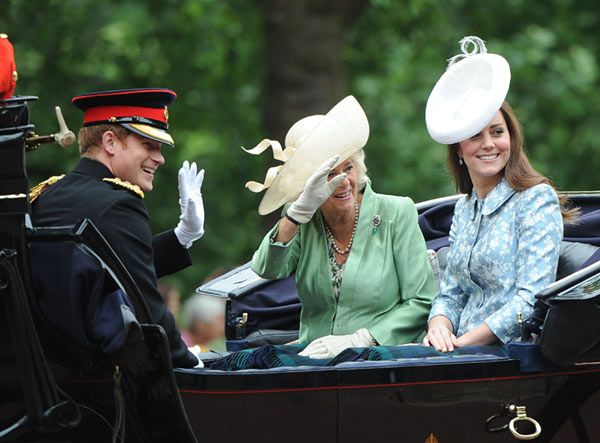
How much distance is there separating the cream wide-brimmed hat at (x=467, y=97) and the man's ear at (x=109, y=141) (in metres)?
1.11

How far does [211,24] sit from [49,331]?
27.3ft

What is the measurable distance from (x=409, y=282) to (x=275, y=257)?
0.49m

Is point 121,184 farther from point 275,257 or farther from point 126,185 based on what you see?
point 275,257

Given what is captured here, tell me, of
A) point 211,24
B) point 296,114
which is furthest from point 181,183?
point 211,24

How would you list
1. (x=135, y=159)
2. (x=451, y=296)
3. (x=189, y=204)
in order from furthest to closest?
(x=189, y=204) < (x=451, y=296) < (x=135, y=159)

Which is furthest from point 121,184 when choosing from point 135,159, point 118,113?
point 118,113

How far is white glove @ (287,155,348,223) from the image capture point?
4.47 metres

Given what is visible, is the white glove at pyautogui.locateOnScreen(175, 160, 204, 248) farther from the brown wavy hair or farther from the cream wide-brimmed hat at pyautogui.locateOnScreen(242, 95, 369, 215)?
the brown wavy hair

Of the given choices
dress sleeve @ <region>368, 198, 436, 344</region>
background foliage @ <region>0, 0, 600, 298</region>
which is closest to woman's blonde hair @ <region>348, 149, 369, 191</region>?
dress sleeve @ <region>368, 198, 436, 344</region>

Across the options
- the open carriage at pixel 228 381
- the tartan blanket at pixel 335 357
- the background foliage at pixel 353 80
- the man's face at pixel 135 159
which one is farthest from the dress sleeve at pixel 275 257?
the background foliage at pixel 353 80

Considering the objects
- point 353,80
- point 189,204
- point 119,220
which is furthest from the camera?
point 353,80

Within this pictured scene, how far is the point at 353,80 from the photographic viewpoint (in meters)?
12.2

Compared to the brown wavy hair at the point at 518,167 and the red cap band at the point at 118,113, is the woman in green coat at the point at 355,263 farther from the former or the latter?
the red cap band at the point at 118,113

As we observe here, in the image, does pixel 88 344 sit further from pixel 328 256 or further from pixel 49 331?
pixel 328 256
